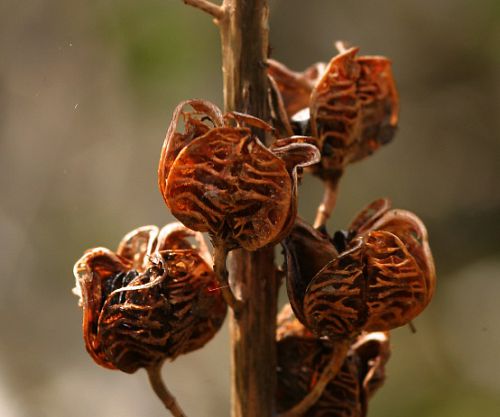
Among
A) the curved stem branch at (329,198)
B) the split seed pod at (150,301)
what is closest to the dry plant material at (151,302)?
the split seed pod at (150,301)

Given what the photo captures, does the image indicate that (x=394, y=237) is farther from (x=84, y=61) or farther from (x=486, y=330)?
(x=486, y=330)

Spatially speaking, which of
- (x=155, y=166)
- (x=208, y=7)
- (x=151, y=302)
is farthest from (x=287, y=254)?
(x=155, y=166)

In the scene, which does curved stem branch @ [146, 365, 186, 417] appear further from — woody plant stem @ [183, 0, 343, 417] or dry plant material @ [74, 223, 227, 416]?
woody plant stem @ [183, 0, 343, 417]

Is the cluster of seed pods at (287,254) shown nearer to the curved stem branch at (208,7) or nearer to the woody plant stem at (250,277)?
the woody plant stem at (250,277)

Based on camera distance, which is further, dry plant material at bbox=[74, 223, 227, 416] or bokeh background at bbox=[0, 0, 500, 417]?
bokeh background at bbox=[0, 0, 500, 417]

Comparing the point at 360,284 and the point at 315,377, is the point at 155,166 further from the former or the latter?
the point at 360,284

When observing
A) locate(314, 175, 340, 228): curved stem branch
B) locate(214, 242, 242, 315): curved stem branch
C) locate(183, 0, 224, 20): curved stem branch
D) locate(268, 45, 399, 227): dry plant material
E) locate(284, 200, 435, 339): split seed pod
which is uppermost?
locate(183, 0, 224, 20): curved stem branch

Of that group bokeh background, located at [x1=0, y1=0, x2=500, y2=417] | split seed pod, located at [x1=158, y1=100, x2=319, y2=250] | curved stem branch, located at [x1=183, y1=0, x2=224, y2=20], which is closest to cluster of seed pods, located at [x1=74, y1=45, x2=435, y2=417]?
split seed pod, located at [x1=158, y1=100, x2=319, y2=250]
